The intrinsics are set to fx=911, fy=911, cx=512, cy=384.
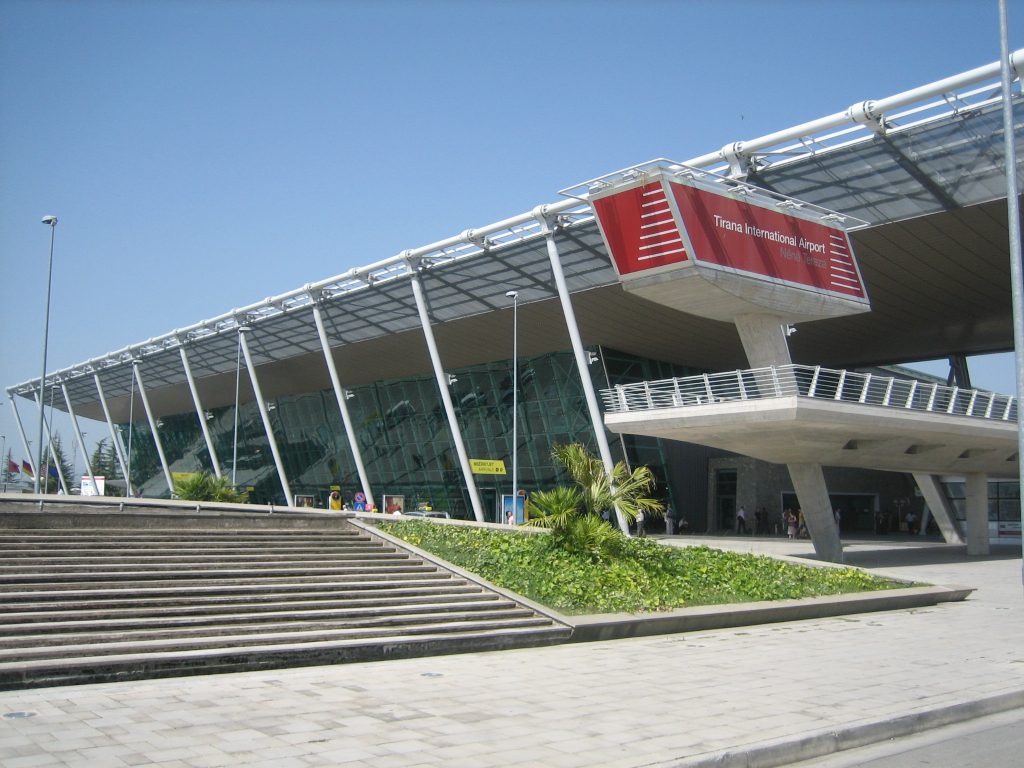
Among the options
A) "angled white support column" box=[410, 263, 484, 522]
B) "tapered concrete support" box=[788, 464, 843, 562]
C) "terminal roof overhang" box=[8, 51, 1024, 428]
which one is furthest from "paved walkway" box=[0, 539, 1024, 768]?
"angled white support column" box=[410, 263, 484, 522]

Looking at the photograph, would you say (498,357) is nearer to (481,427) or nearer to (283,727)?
(481,427)

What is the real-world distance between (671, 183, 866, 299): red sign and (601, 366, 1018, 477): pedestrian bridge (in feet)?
9.85

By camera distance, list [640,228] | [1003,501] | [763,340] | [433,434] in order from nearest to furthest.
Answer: [640,228] → [763,340] → [1003,501] → [433,434]

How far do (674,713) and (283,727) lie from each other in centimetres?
385

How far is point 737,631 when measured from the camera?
15.9 metres

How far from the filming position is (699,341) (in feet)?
150

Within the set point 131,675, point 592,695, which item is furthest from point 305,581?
point 592,695

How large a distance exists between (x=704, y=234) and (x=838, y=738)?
1786cm

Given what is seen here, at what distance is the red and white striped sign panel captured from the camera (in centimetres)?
2430

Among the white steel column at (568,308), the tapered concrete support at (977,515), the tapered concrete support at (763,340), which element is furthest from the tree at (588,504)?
the tapered concrete support at (977,515)

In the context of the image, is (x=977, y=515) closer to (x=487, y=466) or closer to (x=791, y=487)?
(x=791, y=487)

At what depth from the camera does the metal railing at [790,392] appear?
24.8 metres

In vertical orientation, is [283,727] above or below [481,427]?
below

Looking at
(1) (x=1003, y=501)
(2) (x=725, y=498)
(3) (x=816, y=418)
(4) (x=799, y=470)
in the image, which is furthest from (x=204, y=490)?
(1) (x=1003, y=501)
